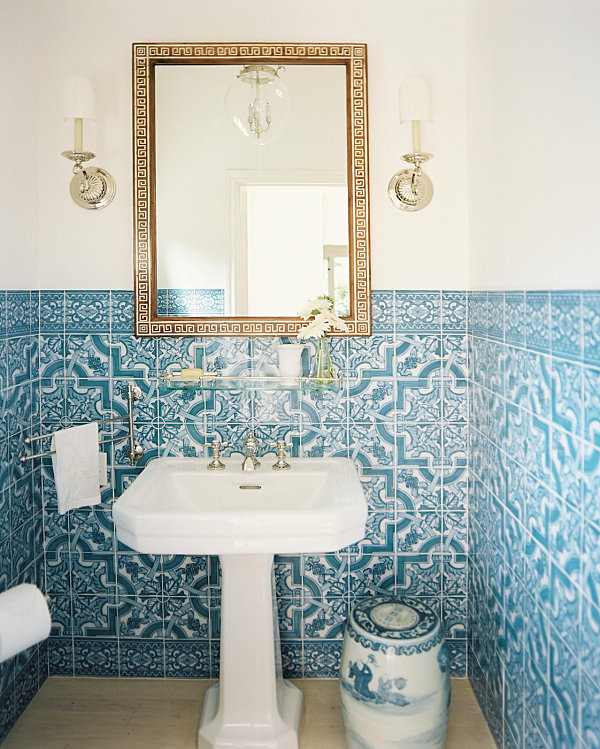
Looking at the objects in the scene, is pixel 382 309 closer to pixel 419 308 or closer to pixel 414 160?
pixel 419 308

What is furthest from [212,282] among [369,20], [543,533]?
[543,533]

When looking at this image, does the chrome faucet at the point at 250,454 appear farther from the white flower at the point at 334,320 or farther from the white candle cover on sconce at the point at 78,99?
the white candle cover on sconce at the point at 78,99

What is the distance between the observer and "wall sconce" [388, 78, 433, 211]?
2119 mm

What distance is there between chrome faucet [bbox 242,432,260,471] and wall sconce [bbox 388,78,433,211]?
2.86 ft

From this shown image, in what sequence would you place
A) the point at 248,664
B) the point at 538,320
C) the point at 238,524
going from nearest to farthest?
the point at 538,320 → the point at 238,524 → the point at 248,664

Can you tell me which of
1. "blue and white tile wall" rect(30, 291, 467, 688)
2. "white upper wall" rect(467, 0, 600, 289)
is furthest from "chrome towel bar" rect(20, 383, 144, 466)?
"white upper wall" rect(467, 0, 600, 289)

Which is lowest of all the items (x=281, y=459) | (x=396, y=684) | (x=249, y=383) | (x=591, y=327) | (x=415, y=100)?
(x=396, y=684)

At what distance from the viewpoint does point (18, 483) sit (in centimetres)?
214

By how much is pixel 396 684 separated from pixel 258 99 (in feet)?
5.79

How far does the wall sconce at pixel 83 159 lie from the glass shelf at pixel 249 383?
0.61 m

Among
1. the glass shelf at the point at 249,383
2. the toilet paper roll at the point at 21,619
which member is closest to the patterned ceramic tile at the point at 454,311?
the glass shelf at the point at 249,383

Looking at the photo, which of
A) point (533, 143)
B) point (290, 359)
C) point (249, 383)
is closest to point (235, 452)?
point (249, 383)

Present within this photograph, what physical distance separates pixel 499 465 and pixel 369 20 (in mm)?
1434

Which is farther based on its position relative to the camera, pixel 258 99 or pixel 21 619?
pixel 258 99
